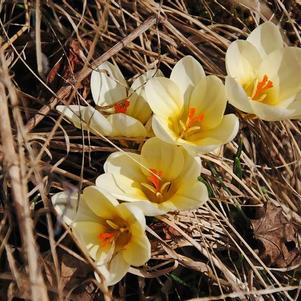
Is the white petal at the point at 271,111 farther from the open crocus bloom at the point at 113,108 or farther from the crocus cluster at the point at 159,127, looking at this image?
the open crocus bloom at the point at 113,108

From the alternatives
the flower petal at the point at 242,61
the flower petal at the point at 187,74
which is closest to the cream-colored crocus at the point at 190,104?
the flower petal at the point at 187,74

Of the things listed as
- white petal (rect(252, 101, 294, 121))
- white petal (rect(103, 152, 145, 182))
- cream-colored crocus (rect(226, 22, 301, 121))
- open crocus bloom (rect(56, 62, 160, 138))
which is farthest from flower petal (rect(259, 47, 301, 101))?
white petal (rect(103, 152, 145, 182))

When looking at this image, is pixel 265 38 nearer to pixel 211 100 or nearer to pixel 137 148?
pixel 211 100

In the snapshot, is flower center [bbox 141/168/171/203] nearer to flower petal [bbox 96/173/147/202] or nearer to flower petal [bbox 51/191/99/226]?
flower petal [bbox 96/173/147/202]

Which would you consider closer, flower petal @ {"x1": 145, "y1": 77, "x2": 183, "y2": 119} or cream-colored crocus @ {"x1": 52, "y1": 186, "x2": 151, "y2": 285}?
cream-colored crocus @ {"x1": 52, "y1": 186, "x2": 151, "y2": 285}

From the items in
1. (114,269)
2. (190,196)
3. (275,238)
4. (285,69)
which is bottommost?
(275,238)

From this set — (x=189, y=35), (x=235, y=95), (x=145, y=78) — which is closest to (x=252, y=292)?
(x=235, y=95)

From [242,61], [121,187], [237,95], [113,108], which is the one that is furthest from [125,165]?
[242,61]

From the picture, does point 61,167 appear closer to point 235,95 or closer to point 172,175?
point 172,175

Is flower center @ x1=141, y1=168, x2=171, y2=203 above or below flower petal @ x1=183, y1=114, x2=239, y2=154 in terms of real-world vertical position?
below
